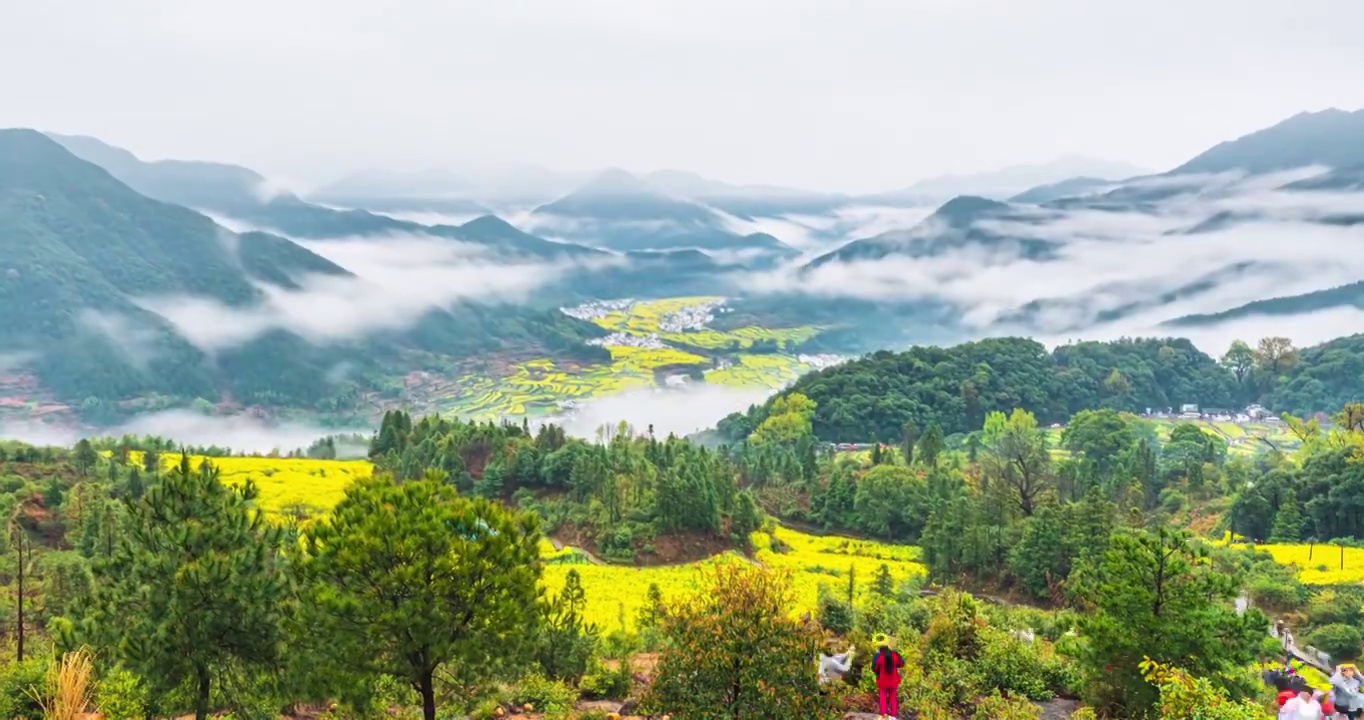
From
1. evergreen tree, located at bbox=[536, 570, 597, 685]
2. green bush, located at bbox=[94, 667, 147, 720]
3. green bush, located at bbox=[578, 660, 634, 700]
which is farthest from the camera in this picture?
green bush, located at bbox=[578, 660, 634, 700]

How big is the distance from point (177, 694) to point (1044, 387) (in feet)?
484

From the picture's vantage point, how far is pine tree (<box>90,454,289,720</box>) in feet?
44.6

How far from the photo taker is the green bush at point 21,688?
1603 cm

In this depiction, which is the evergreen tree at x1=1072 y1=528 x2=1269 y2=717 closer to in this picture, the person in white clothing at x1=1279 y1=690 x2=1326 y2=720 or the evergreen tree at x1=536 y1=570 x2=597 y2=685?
the person in white clothing at x1=1279 y1=690 x2=1326 y2=720

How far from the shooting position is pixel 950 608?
23.4 meters

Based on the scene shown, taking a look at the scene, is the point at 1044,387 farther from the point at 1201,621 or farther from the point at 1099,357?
the point at 1201,621

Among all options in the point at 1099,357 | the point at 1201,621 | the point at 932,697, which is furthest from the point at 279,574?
the point at 1099,357

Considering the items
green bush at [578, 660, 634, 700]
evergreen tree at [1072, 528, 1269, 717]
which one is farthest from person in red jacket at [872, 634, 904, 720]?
green bush at [578, 660, 634, 700]

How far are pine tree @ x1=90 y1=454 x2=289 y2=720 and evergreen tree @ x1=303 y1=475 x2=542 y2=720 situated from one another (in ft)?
3.74

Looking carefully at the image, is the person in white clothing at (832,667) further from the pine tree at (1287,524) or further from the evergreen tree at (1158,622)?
the pine tree at (1287,524)

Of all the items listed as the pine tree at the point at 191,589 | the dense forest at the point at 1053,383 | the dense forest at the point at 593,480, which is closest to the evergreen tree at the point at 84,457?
the dense forest at the point at 593,480

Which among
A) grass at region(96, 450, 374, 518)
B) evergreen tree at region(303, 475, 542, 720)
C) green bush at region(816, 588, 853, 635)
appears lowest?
grass at region(96, 450, 374, 518)

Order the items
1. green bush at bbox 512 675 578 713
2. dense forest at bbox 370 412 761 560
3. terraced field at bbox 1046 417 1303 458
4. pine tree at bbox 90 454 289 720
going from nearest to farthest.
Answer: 1. pine tree at bbox 90 454 289 720
2. green bush at bbox 512 675 578 713
3. dense forest at bbox 370 412 761 560
4. terraced field at bbox 1046 417 1303 458

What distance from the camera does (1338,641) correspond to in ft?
104
